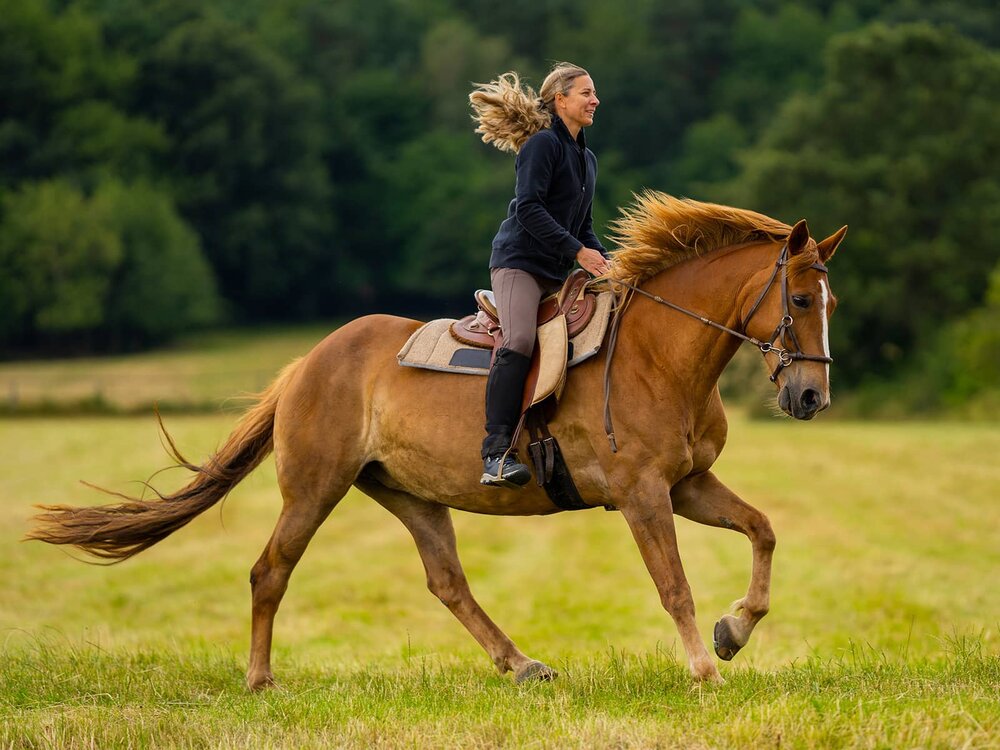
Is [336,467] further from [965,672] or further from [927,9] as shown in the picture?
[927,9]

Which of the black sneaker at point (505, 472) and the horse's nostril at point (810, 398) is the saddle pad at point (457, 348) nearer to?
the black sneaker at point (505, 472)

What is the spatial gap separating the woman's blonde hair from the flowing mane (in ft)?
2.69

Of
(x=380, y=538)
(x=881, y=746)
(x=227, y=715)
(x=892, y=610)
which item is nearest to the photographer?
(x=881, y=746)

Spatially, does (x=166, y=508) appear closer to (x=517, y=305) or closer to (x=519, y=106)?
(x=517, y=305)

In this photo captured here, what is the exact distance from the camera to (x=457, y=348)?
8.91m

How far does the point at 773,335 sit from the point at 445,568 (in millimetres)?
2955

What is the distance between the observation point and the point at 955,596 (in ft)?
53.3

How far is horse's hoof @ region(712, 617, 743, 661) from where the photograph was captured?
816 cm

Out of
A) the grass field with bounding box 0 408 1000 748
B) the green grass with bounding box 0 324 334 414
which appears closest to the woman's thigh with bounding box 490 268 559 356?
the grass field with bounding box 0 408 1000 748

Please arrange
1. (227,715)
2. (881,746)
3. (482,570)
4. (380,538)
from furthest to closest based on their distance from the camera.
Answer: (380,538) < (482,570) < (227,715) < (881,746)

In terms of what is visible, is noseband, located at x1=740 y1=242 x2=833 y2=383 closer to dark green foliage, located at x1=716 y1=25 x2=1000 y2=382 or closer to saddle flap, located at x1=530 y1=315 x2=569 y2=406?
saddle flap, located at x1=530 y1=315 x2=569 y2=406

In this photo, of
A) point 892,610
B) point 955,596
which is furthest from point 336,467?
point 955,596

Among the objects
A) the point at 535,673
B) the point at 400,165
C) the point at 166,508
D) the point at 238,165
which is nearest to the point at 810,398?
the point at 535,673

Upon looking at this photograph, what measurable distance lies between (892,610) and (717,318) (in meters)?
8.69
